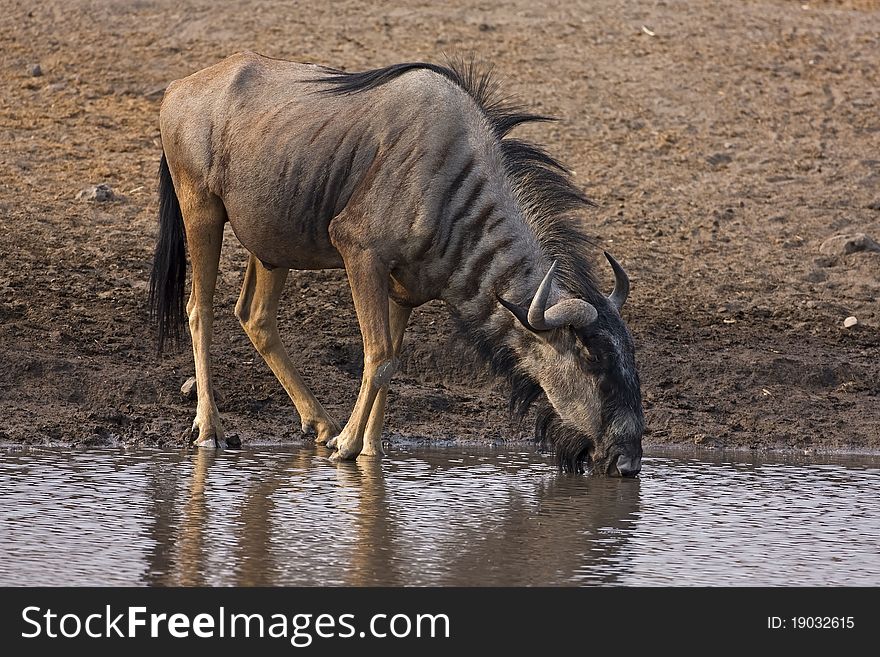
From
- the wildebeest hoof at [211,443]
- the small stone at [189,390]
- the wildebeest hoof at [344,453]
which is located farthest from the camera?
the small stone at [189,390]

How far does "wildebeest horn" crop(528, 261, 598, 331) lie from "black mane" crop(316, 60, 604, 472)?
0.20 meters

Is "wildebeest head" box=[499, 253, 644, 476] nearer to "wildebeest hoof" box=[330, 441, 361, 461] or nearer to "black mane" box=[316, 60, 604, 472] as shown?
"black mane" box=[316, 60, 604, 472]

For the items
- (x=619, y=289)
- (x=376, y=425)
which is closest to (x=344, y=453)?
(x=376, y=425)

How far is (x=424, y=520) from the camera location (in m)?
5.90

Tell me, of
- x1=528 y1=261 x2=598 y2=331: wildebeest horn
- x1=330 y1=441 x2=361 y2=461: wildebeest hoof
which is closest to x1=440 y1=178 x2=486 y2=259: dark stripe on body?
x1=528 y1=261 x2=598 y2=331: wildebeest horn

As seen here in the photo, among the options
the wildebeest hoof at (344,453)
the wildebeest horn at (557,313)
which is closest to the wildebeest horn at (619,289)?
the wildebeest horn at (557,313)

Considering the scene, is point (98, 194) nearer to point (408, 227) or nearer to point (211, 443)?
point (211, 443)

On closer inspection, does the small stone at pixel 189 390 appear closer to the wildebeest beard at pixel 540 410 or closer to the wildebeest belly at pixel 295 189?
the wildebeest belly at pixel 295 189

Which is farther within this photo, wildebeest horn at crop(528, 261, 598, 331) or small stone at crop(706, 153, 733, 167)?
small stone at crop(706, 153, 733, 167)

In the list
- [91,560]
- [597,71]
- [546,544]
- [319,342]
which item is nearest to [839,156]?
[597,71]

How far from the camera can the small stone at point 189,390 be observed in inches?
320

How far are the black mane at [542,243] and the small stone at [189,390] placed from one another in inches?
65.2

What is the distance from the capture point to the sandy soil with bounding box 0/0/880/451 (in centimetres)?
822
